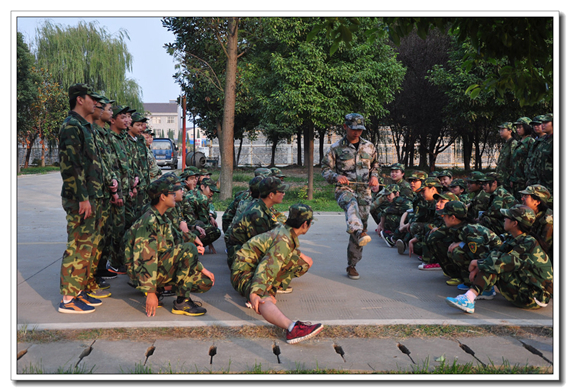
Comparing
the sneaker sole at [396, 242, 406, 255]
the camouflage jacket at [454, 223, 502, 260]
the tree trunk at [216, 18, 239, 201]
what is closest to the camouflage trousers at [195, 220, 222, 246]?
the sneaker sole at [396, 242, 406, 255]

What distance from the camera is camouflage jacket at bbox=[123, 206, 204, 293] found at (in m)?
4.48

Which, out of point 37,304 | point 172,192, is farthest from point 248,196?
point 37,304

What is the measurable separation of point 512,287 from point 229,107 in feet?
33.0

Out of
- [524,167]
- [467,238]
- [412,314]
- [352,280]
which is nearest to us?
[412,314]

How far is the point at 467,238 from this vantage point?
5238 millimetres

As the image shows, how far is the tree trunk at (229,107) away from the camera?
13.1 m

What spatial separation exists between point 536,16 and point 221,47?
1085cm

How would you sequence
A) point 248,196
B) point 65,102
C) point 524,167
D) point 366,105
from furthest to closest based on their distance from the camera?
point 65,102, point 366,105, point 524,167, point 248,196

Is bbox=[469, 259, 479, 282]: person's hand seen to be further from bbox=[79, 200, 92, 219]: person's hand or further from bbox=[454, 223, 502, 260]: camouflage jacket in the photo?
bbox=[79, 200, 92, 219]: person's hand

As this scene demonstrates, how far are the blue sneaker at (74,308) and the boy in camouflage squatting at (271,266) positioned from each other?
1365 mm

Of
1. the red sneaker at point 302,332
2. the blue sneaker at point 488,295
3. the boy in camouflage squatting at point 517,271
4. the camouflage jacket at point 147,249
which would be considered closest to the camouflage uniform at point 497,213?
the blue sneaker at point 488,295

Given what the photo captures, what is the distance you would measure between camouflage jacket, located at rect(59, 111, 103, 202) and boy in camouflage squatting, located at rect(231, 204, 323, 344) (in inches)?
59.1
